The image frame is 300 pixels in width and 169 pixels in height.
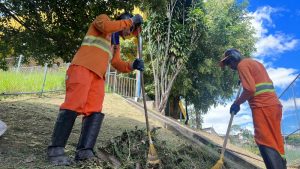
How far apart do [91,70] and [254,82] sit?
2090mm

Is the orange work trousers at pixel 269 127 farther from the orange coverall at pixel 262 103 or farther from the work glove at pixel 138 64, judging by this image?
the work glove at pixel 138 64

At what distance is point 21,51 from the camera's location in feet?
18.9

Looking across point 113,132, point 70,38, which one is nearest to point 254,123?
point 113,132

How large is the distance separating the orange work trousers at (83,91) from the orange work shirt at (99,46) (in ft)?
0.23

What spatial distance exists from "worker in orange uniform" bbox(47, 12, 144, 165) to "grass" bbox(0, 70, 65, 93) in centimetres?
792

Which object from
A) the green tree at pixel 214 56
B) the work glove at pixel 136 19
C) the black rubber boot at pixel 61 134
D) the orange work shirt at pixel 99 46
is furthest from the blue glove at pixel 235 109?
the green tree at pixel 214 56

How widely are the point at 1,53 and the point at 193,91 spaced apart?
1350 centimetres

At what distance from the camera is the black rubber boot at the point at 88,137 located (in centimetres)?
376

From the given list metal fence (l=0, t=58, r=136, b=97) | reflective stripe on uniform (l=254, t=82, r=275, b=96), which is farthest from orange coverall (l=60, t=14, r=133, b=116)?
metal fence (l=0, t=58, r=136, b=97)

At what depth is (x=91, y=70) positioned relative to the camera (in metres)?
3.86

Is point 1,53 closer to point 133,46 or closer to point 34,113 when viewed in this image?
point 34,113

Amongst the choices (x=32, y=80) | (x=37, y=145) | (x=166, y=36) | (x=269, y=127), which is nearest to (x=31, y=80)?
(x=32, y=80)

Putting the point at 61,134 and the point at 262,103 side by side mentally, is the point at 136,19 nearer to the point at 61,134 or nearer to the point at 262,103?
the point at 61,134

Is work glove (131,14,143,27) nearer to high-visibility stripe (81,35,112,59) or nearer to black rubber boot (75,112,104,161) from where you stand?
high-visibility stripe (81,35,112,59)
